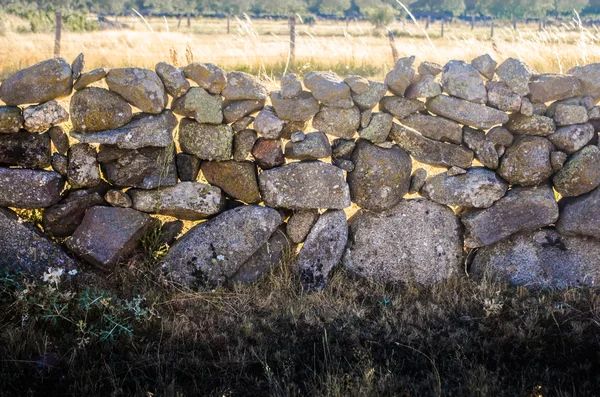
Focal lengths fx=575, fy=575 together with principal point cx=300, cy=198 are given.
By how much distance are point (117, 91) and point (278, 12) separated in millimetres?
48521

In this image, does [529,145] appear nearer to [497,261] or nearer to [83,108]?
[497,261]

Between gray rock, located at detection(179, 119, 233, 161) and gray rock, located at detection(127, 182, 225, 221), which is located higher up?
gray rock, located at detection(179, 119, 233, 161)

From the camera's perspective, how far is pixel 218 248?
14.6ft

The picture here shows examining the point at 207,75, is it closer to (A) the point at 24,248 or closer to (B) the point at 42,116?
(B) the point at 42,116

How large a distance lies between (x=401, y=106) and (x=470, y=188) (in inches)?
33.7

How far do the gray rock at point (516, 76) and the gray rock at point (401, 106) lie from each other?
688mm

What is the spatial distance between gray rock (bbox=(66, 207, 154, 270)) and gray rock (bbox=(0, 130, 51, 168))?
1.74 ft

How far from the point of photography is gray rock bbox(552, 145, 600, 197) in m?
4.47

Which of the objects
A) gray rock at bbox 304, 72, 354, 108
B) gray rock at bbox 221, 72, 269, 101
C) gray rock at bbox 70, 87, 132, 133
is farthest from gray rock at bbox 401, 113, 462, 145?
gray rock at bbox 70, 87, 132, 133

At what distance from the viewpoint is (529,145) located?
4527mm

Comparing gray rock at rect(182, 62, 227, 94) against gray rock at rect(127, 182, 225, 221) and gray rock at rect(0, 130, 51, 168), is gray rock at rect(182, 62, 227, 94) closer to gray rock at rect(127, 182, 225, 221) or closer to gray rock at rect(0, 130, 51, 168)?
gray rock at rect(127, 182, 225, 221)

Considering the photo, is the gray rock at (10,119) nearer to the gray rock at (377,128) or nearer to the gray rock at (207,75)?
the gray rock at (207,75)

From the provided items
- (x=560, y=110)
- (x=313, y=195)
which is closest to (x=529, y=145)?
(x=560, y=110)

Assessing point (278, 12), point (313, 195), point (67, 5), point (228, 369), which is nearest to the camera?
point (228, 369)
